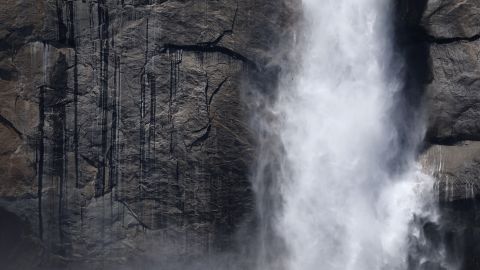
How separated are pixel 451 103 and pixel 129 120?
30.3ft

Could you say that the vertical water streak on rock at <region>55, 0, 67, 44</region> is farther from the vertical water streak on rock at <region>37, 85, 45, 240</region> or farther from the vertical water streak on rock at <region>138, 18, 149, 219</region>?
the vertical water streak on rock at <region>138, 18, 149, 219</region>

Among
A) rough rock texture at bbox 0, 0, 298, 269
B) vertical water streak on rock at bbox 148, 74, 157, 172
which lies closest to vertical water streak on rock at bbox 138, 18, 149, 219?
rough rock texture at bbox 0, 0, 298, 269

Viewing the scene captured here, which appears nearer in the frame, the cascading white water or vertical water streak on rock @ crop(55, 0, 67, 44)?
vertical water streak on rock @ crop(55, 0, 67, 44)

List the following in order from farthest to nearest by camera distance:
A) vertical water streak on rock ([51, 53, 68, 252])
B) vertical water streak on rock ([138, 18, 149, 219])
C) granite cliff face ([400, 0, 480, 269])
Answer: granite cliff face ([400, 0, 480, 269]) → vertical water streak on rock ([138, 18, 149, 219]) → vertical water streak on rock ([51, 53, 68, 252])

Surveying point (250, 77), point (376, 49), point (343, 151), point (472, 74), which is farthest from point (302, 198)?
point (472, 74)

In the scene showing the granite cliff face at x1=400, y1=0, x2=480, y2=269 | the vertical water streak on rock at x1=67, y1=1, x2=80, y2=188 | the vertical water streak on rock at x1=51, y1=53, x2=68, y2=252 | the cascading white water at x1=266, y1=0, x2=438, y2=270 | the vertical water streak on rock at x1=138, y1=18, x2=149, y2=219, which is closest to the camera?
the vertical water streak on rock at x1=67, y1=1, x2=80, y2=188

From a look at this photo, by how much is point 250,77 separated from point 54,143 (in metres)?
5.88

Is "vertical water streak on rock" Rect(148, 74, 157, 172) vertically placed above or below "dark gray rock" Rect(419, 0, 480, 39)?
below

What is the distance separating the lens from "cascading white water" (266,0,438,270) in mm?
15414

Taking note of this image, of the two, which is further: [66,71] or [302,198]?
[302,198]

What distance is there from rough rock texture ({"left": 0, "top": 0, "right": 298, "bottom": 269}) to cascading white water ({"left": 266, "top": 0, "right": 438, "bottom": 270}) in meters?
1.25

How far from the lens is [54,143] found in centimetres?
1464

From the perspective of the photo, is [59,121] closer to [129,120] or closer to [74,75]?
[74,75]

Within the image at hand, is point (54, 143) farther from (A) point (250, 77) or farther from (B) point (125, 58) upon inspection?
(A) point (250, 77)
